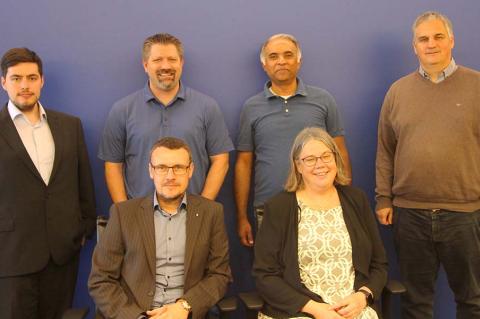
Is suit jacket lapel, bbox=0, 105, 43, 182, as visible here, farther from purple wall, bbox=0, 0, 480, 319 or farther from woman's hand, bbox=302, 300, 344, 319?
woman's hand, bbox=302, 300, 344, 319

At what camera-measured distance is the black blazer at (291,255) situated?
7.25ft

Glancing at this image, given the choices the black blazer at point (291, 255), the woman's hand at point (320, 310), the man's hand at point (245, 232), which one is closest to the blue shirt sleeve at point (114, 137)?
the man's hand at point (245, 232)

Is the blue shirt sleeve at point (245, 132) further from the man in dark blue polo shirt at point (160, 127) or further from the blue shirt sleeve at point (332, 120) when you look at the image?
the blue shirt sleeve at point (332, 120)

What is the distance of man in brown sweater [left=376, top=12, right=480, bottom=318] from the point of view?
258cm

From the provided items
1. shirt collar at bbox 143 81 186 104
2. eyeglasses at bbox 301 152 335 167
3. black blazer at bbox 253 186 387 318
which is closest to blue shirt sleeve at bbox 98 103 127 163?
shirt collar at bbox 143 81 186 104

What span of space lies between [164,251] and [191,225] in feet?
0.56

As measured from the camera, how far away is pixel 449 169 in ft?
8.41

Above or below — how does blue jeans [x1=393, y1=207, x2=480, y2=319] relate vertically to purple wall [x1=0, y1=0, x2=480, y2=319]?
below

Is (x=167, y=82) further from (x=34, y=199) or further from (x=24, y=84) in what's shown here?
(x=34, y=199)

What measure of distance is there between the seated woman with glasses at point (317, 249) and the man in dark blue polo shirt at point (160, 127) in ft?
1.80

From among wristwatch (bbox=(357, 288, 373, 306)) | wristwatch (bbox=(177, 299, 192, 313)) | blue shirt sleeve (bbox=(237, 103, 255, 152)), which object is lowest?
wristwatch (bbox=(177, 299, 192, 313))

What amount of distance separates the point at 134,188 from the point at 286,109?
0.97 metres

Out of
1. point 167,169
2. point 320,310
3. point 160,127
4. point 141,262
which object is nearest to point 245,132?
point 160,127

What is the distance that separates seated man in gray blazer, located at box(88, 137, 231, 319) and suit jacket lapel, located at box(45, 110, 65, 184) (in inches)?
19.9
